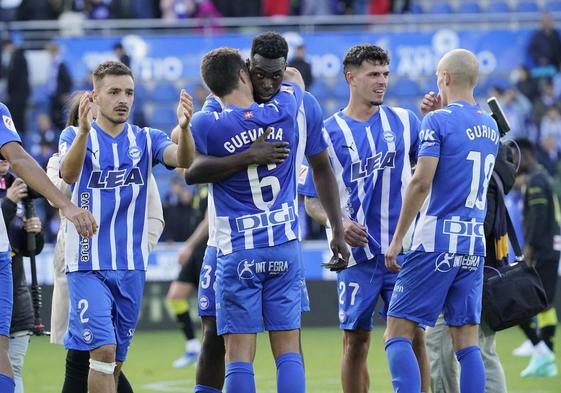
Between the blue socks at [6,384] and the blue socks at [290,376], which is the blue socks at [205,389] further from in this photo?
the blue socks at [6,384]

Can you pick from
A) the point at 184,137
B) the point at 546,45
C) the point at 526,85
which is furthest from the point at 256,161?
the point at 546,45

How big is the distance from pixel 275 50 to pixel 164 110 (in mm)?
16217

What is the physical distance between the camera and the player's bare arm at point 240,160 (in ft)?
24.1

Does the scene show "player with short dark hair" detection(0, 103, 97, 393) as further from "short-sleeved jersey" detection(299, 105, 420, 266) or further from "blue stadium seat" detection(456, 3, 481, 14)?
"blue stadium seat" detection(456, 3, 481, 14)

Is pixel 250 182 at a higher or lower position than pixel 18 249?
higher

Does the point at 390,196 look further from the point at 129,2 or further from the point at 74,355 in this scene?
the point at 129,2

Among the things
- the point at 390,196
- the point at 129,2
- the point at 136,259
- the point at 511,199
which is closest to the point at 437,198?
the point at 390,196

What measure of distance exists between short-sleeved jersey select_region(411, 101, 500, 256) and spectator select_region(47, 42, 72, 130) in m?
15.0

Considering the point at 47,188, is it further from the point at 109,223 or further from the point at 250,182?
the point at 250,182

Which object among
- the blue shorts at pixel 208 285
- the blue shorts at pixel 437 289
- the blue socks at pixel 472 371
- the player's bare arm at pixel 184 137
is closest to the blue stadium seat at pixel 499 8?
the blue shorts at pixel 437 289

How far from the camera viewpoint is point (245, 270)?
7.43 metres

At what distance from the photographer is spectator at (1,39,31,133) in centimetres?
2233

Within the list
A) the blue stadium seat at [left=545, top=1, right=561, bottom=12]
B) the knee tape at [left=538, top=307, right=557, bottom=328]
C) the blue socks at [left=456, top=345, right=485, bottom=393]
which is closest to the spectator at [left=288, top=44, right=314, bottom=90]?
the blue stadium seat at [left=545, top=1, right=561, bottom=12]

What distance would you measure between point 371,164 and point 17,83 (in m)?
15.1
